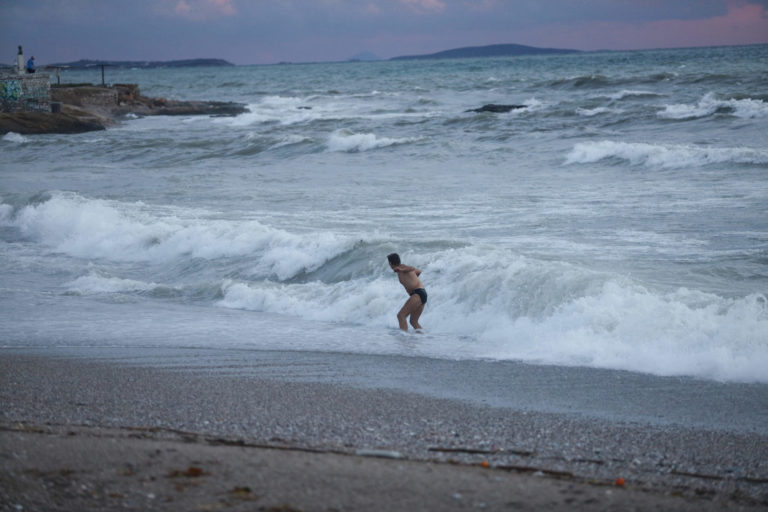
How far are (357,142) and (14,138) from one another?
15.3 metres

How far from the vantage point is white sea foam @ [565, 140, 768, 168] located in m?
20.2

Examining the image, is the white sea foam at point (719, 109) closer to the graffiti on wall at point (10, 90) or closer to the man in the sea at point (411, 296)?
the man in the sea at point (411, 296)

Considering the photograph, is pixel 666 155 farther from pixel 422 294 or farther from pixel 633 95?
pixel 633 95

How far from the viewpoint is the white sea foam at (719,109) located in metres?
30.1

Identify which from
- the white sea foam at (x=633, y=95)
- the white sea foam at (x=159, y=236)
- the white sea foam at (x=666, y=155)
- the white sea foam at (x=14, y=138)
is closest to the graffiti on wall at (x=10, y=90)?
the white sea foam at (x=14, y=138)

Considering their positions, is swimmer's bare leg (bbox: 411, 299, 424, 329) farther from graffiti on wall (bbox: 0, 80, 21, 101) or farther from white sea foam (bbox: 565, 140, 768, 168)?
graffiti on wall (bbox: 0, 80, 21, 101)

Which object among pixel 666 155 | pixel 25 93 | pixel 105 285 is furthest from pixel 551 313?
pixel 25 93

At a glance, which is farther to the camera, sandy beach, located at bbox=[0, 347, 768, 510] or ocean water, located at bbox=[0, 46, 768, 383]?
ocean water, located at bbox=[0, 46, 768, 383]

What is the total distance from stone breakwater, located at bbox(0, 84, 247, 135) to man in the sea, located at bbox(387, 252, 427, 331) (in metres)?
31.7

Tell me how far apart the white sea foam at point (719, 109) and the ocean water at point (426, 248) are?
1.82 m

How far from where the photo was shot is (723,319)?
8.16 m

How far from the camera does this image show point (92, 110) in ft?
150

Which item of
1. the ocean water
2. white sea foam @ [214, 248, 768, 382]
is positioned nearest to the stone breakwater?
the ocean water

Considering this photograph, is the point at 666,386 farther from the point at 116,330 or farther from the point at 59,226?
the point at 59,226
